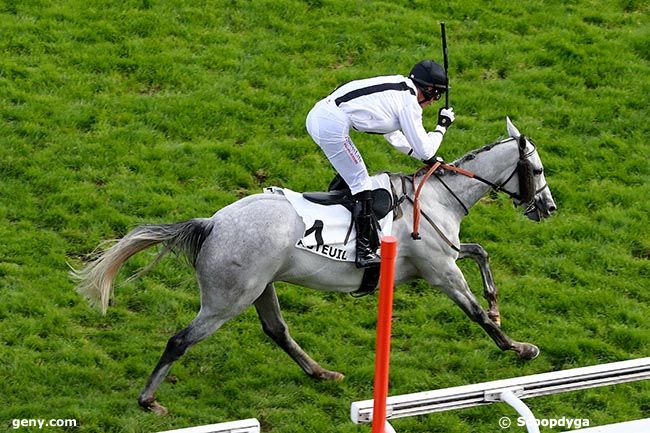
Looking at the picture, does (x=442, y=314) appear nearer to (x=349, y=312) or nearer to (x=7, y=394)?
(x=349, y=312)

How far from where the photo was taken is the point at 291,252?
8.09 m

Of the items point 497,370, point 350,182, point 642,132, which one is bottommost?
point 497,370

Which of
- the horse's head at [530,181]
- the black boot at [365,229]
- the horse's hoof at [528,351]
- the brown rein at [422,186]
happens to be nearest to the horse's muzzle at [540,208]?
the horse's head at [530,181]

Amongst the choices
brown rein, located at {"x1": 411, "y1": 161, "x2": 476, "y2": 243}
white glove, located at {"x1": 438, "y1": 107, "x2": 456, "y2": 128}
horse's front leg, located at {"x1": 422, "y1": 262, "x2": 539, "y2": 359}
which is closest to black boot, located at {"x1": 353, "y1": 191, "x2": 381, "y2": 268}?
brown rein, located at {"x1": 411, "y1": 161, "x2": 476, "y2": 243}

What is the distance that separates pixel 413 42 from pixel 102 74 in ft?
11.7

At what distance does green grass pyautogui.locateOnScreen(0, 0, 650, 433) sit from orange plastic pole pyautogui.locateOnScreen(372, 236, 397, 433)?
107 inches

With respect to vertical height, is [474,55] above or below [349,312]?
above

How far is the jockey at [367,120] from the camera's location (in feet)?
26.3

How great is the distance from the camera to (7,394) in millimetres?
8281

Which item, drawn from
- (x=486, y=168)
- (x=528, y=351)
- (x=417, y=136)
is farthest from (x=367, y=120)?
(x=528, y=351)

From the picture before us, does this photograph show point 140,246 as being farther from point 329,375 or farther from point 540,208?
point 540,208

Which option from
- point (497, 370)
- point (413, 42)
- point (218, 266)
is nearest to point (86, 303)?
point (218, 266)

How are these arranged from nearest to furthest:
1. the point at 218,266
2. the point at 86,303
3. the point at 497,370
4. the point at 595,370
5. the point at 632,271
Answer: the point at 595,370 → the point at 218,266 → the point at 497,370 → the point at 86,303 → the point at 632,271

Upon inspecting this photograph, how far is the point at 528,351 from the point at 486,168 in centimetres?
146
